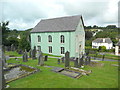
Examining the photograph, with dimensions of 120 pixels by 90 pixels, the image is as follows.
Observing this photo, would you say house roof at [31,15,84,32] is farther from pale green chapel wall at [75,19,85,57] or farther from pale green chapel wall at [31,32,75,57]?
pale green chapel wall at [75,19,85,57]

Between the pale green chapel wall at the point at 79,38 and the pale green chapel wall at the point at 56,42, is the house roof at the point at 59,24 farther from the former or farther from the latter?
the pale green chapel wall at the point at 79,38

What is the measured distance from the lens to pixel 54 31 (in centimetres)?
2178

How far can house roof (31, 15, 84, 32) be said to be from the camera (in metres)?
20.3

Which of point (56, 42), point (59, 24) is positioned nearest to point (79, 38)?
point (56, 42)

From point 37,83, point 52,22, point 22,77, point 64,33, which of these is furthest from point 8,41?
point 37,83

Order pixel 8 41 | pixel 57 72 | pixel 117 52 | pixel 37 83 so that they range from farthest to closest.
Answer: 1. pixel 8 41
2. pixel 117 52
3. pixel 57 72
4. pixel 37 83

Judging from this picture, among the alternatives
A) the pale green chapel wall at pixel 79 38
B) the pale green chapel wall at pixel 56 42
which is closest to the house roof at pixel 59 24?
the pale green chapel wall at pixel 56 42

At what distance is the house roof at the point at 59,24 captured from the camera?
20.3 metres

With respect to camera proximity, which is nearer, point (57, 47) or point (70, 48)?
point (70, 48)

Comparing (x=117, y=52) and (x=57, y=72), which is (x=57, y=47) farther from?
(x=117, y=52)

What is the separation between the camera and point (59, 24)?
22.5m

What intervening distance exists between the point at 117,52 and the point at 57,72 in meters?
22.6

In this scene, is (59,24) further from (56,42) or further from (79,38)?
(79,38)

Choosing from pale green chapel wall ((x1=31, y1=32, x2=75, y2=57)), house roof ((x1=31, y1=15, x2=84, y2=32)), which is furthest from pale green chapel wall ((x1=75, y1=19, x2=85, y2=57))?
house roof ((x1=31, y1=15, x2=84, y2=32))
